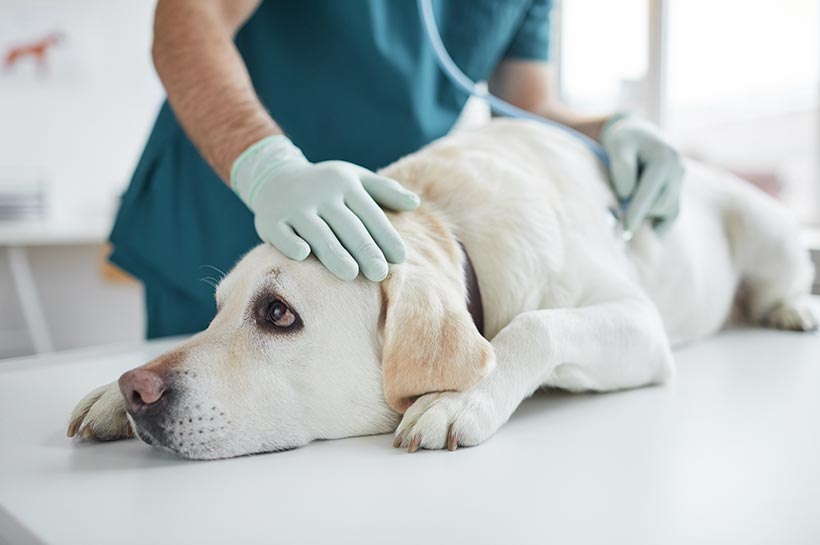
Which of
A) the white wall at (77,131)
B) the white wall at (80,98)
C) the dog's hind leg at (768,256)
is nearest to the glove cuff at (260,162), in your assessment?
the dog's hind leg at (768,256)

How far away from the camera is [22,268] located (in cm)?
425

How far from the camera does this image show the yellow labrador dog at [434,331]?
32.1 inches

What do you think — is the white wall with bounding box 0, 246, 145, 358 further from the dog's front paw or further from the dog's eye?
the dog's front paw

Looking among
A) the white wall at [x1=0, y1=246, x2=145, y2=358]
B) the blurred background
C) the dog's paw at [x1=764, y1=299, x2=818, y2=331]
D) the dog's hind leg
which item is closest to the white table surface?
the dog's paw at [x1=764, y1=299, x2=818, y2=331]

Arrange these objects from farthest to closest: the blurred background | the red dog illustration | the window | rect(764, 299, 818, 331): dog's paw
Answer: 1. the red dog illustration
2. the blurred background
3. the window
4. rect(764, 299, 818, 331): dog's paw

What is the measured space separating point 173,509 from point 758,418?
0.72 m

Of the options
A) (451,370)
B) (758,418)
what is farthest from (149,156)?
(758,418)

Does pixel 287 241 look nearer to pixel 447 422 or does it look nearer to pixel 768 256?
pixel 447 422

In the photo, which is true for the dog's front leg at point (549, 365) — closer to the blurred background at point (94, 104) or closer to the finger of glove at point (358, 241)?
the finger of glove at point (358, 241)

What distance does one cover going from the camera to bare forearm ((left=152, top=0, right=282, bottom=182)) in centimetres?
116

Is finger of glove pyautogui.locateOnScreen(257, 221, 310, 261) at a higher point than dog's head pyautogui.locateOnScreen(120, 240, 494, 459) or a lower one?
higher

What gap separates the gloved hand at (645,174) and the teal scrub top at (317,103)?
1.46 ft

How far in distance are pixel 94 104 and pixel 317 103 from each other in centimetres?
363

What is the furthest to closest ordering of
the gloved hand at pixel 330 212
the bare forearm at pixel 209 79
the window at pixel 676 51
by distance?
the window at pixel 676 51
the bare forearm at pixel 209 79
the gloved hand at pixel 330 212
